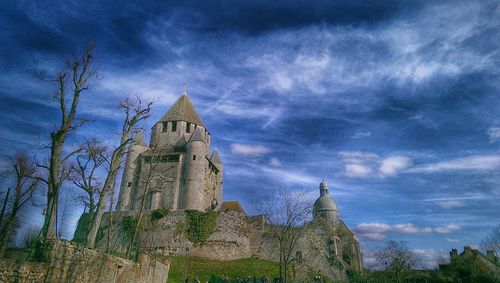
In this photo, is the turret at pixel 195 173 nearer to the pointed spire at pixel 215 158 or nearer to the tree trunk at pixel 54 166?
the pointed spire at pixel 215 158

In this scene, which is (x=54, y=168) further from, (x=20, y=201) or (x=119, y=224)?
(x=119, y=224)

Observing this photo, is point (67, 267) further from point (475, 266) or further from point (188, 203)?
point (475, 266)

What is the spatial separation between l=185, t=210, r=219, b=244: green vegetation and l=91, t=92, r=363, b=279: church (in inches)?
14.9

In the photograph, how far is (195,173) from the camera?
137 feet

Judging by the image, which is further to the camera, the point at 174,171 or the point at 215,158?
the point at 215,158

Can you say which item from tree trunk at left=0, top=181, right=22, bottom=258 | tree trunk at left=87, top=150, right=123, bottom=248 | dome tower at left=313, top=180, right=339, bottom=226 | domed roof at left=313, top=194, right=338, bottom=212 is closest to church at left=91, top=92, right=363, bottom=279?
tree trunk at left=87, top=150, right=123, bottom=248

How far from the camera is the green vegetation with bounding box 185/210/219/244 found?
1355 inches

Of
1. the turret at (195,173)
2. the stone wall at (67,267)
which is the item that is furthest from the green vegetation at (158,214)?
the stone wall at (67,267)

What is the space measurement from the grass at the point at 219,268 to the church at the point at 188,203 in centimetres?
151

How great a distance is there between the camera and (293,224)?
26.8 meters

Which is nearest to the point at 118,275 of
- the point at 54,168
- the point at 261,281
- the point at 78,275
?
the point at 78,275

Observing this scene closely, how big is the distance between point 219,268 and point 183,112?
2728 cm

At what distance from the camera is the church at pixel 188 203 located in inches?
1348

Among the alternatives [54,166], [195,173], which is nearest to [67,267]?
[54,166]
